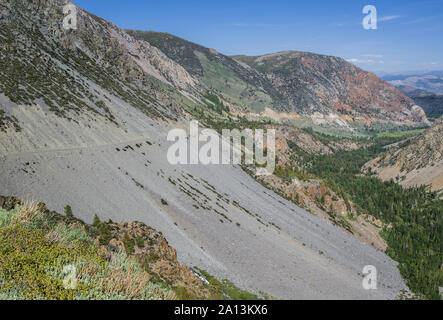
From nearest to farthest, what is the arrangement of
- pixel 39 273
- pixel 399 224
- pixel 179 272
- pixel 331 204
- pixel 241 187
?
pixel 39 273 → pixel 179 272 → pixel 241 187 → pixel 331 204 → pixel 399 224

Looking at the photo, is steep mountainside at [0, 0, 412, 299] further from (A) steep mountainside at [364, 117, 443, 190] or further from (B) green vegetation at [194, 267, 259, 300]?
(A) steep mountainside at [364, 117, 443, 190]

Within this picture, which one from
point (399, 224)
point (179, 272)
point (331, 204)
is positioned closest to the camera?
point (179, 272)

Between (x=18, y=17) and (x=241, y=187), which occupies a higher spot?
(x=18, y=17)

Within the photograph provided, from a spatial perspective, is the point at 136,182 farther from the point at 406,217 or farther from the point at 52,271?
the point at 406,217

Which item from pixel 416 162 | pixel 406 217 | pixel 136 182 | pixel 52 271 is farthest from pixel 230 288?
pixel 416 162

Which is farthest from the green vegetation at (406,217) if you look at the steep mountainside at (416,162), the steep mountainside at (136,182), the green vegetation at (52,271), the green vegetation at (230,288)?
the green vegetation at (52,271)

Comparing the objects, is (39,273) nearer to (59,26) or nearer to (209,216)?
(209,216)

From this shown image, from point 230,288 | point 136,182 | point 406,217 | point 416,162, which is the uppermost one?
point 136,182

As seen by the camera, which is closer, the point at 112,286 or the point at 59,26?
the point at 112,286
